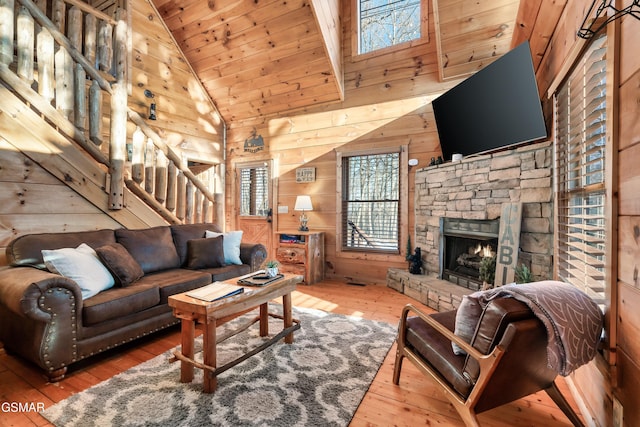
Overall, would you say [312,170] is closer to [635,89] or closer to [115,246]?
[115,246]

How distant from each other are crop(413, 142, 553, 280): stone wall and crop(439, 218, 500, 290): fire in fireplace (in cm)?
9

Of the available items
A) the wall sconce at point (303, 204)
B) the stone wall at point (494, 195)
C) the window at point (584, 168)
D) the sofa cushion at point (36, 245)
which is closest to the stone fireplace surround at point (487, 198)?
the stone wall at point (494, 195)

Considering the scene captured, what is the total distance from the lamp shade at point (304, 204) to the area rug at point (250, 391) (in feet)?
8.15

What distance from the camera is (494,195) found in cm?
309

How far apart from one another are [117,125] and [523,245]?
4444 millimetres

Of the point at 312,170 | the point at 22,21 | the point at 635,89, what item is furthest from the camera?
the point at 312,170

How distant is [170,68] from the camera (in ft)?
16.8

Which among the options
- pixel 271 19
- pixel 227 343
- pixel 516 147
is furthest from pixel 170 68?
pixel 516 147

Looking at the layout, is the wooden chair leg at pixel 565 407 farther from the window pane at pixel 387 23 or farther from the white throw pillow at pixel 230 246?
the window pane at pixel 387 23

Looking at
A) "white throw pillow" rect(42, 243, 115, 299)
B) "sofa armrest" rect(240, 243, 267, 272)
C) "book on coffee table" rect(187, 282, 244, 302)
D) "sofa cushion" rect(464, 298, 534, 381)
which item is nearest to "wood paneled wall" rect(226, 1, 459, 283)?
"sofa armrest" rect(240, 243, 267, 272)

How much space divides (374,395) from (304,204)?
325 cm

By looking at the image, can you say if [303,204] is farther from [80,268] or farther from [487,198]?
[80,268]

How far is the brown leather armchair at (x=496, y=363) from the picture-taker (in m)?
1.24

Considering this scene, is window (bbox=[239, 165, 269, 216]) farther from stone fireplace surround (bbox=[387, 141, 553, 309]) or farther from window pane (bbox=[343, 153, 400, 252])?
stone fireplace surround (bbox=[387, 141, 553, 309])
